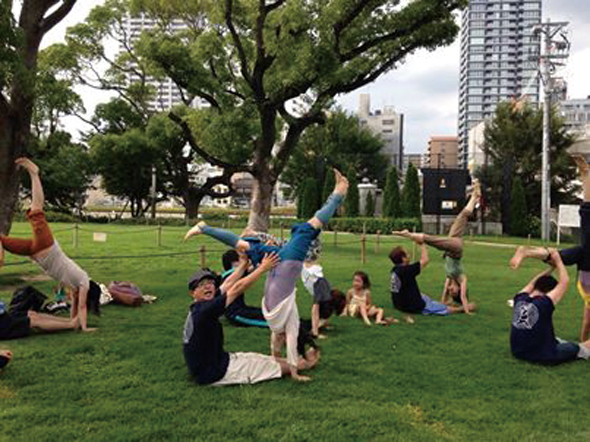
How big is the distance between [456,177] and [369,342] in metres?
25.6

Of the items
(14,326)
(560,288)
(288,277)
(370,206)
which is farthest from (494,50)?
(14,326)

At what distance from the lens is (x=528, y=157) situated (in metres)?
38.4

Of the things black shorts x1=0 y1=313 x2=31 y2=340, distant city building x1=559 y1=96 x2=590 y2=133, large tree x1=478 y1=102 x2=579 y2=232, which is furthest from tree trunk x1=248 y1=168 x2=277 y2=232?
distant city building x1=559 y1=96 x2=590 y2=133

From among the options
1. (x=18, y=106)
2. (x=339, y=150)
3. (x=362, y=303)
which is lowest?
(x=362, y=303)

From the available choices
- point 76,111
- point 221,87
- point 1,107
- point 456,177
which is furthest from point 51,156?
point 1,107

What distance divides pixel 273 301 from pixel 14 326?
11.5ft

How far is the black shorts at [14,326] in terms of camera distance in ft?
21.3

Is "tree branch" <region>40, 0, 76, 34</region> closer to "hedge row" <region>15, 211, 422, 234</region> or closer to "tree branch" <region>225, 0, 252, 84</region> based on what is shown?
"tree branch" <region>225, 0, 252, 84</region>

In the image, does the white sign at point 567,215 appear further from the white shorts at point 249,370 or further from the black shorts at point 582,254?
the white shorts at point 249,370

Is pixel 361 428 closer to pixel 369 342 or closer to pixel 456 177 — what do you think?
pixel 369 342

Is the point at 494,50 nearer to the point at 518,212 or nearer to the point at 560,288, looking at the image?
the point at 518,212

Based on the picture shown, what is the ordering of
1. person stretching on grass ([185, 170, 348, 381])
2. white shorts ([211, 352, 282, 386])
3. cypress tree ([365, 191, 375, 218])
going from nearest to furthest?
white shorts ([211, 352, 282, 386]) < person stretching on grass ([185, 170, 348, 381]) < cypress tree ([365, 191, 375, 218])

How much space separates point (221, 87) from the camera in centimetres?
1964

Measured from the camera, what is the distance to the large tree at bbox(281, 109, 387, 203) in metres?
51.8
